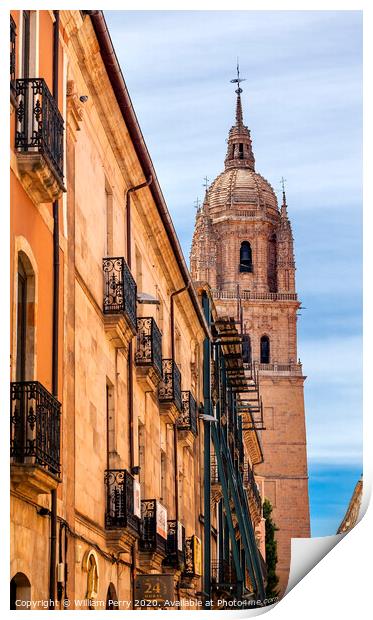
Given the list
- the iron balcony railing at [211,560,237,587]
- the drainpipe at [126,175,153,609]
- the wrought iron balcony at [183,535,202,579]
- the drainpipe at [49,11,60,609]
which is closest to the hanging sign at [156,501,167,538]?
the drainpipe at [126,175,153,609]

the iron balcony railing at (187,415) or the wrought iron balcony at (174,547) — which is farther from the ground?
the iron balcony railing at (187,415)

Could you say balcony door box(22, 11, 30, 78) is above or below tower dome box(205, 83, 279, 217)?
below

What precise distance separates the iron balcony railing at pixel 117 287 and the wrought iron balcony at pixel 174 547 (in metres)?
6.46

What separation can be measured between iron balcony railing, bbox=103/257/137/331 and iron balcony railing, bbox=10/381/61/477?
6.02 metres

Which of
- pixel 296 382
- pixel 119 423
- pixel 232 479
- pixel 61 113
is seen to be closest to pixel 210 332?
pixel 232 479

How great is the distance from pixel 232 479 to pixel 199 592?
35.3 ft

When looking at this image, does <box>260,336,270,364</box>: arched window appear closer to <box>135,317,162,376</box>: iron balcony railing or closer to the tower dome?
the tower dome

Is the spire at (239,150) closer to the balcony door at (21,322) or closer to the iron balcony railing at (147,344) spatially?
the iron balcony railing at (147,344)

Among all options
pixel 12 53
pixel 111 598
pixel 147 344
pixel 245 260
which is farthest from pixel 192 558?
pixel 245 260

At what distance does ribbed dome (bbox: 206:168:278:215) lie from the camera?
108750 millimetres

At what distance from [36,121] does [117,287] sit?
6238 millimetres

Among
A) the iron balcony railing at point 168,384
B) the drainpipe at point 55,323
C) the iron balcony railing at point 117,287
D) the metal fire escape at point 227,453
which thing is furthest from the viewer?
the metal fire escape at point 227,453

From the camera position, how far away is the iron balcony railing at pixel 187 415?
101 ft

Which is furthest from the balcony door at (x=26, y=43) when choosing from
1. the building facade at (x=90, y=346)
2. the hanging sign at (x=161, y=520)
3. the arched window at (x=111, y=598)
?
the hanging sign at (x=161, y=520)
